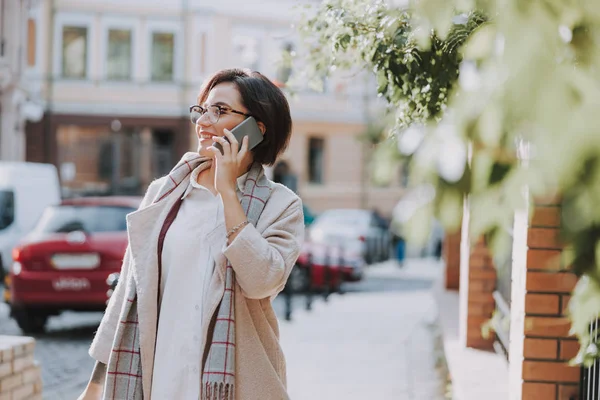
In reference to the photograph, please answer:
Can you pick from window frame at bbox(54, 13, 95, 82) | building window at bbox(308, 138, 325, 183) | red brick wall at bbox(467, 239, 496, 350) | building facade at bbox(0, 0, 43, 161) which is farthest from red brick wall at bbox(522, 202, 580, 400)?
building window at bbox(308, 138, 325, 183)

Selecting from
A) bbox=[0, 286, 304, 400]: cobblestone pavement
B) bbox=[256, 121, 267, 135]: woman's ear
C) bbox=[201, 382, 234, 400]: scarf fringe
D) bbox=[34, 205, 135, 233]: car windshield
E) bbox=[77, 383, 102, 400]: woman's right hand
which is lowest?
bbox=[0, 286, 304, 400]: cobblestone pavement

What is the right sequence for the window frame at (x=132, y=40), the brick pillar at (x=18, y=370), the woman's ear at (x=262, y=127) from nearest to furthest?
the woman's ear at (x=262, y=127), the brick pillar at (x=18, y=370), the window frame at (x=132, y=40)

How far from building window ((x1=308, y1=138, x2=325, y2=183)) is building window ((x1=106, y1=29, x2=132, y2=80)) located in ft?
26.1

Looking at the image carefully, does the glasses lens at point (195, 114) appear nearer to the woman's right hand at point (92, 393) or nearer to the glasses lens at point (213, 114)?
the glasses lens at point (213, 114)

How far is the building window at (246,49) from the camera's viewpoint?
32.8m

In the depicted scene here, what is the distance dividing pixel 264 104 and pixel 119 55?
101ft

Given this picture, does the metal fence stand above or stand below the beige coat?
→ below

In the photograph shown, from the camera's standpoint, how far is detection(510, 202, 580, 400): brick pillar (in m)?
3.43

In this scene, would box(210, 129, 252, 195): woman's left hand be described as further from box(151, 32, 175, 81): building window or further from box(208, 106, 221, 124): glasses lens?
box(151, 32, 175, 81): building window

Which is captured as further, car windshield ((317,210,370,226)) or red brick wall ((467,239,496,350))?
car windshield ((317,210,370,226))

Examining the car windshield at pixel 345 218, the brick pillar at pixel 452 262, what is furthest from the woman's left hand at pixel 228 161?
the car windshield at pixel 345 218

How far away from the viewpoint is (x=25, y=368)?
4773 millimetres

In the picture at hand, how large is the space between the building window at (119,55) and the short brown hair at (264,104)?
1191 inches

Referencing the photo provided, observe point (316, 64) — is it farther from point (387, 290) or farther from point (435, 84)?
point (387, 290)
